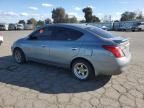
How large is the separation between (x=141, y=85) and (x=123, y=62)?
84cm

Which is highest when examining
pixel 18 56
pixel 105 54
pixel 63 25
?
Result: pixel 63 25

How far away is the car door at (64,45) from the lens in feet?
17.3

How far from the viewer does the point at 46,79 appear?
545cm

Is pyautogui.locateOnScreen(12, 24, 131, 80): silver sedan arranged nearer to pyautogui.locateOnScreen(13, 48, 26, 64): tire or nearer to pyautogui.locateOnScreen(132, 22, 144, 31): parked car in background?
pyautogui.locateOnScreen(13, 48, 26, 64): tire

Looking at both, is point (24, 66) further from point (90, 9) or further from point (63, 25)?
point (90, 9)

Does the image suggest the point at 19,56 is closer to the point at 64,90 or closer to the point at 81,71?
the point at 81,71

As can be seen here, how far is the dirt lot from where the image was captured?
3945 millimetres

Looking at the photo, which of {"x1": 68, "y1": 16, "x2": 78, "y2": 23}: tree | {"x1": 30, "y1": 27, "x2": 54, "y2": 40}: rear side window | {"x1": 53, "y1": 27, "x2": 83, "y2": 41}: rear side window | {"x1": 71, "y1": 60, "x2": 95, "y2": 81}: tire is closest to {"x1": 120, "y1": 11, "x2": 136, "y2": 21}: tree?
{"x1": 68, "y1": 16, "x2": 78, "y2": 23}: tree

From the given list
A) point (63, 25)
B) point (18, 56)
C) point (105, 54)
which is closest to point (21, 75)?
point (18, 56)

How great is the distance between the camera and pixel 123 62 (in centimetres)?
475

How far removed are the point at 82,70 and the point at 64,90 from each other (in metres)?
0.92

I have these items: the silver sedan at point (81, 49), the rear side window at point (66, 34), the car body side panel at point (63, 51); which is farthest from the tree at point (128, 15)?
the car body side panel at point (63, 51)

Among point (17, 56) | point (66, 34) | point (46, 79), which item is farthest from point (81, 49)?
point (17, 56)

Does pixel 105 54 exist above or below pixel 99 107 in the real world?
above
